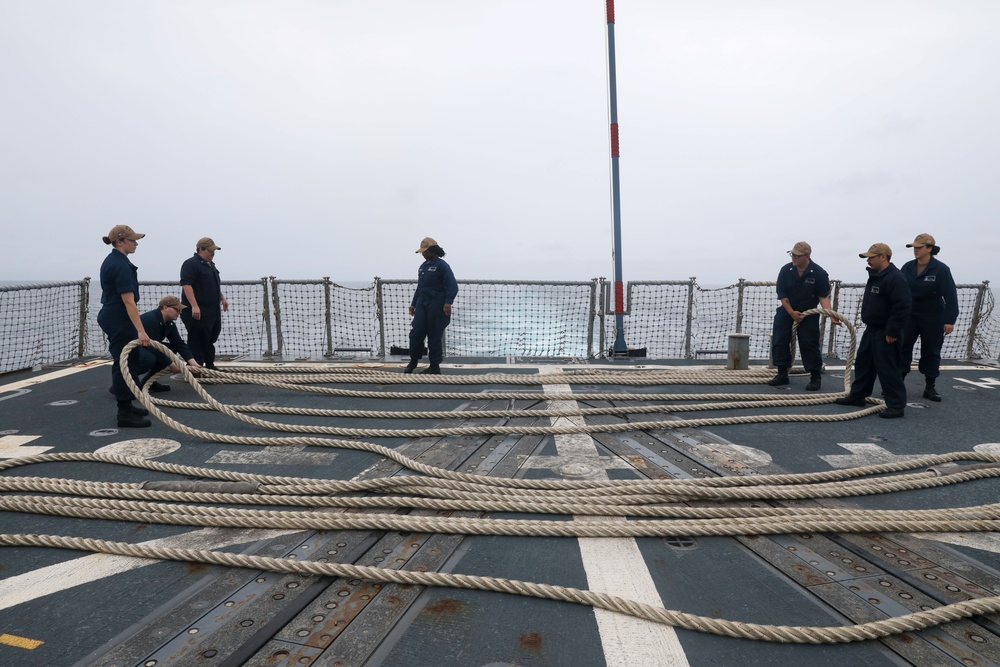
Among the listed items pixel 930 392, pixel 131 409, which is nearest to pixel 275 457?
pixel 131 409

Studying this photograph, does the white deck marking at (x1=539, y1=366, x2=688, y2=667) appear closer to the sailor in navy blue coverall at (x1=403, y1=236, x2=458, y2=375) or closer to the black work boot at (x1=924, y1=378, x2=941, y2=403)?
the sailor in navy blue coverall at (x1=403, y1=236, x2=458, y2=375)

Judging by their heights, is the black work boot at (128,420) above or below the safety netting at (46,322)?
below

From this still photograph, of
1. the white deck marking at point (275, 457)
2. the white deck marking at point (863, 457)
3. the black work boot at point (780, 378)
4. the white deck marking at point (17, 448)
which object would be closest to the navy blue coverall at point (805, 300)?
the black work boot at point (780, 378)

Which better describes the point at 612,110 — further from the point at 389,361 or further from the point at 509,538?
the point at 509,538

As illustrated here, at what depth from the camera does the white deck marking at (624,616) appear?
2090mm

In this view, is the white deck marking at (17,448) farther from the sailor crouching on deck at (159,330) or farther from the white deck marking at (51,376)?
the white deck marking at (51,376)

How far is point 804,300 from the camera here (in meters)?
6.84

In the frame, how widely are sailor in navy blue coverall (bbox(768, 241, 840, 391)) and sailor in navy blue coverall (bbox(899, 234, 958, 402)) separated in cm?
82

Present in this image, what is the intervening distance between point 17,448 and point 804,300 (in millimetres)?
7833

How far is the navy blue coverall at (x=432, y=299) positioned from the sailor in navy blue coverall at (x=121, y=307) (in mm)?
3248

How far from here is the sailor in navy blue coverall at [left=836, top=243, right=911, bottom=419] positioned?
539 centimetres

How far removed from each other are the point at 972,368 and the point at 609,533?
858 cm

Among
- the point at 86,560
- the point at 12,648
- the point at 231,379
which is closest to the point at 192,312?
the point at 231,379

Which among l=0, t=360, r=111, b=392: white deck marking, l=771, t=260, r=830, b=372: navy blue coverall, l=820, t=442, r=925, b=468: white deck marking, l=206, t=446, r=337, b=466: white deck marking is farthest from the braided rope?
l=0, t=360, r=111, b=392: white deck marking
